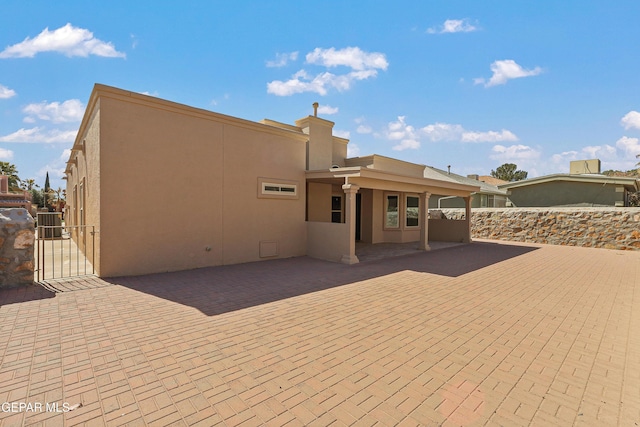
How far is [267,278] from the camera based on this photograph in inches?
287

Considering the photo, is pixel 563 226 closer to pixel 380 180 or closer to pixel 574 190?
pixel 574 190

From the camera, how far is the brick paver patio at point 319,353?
2572mm

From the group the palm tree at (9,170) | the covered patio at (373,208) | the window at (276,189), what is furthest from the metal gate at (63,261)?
the palm tree at (9,170)

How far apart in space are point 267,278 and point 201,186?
3209 mm

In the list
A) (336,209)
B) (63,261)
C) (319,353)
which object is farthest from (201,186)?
(336,209)

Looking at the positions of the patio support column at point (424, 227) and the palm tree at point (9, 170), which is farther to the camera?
the palm tree at point (9, 170)

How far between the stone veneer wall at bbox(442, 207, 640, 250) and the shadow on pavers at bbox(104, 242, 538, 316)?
645 centimetres

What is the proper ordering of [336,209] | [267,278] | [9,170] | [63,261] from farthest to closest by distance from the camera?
[9,170] < [336,209] < [63,261] < [267,278]

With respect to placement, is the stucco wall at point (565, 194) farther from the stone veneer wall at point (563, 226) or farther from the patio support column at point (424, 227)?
the patio support column at point (424, 227)

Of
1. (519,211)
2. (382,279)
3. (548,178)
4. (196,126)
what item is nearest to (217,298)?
(382,279)

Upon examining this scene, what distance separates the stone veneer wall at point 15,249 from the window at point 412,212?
1334 cm

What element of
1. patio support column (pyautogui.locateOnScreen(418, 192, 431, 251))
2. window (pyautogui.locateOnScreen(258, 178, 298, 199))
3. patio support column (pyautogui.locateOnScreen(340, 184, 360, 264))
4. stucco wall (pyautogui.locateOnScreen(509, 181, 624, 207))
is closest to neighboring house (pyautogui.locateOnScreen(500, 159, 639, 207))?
stucco wall (pyautogui.locateOnScreen(509, 181, 624, 207))

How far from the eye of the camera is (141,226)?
746cm

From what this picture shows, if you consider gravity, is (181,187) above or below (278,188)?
below
